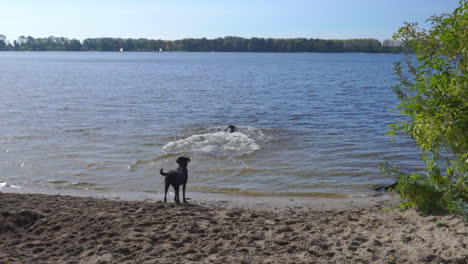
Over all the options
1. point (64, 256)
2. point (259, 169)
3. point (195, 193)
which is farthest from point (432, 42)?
point (259, 169)

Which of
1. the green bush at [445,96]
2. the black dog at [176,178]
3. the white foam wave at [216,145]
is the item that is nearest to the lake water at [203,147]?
the white foam wave at [216,145]

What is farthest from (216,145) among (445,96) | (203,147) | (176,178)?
(445,96)

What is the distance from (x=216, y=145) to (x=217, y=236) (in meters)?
9.56

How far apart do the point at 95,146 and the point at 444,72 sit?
13441 mm

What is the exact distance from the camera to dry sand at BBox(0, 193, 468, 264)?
626cm

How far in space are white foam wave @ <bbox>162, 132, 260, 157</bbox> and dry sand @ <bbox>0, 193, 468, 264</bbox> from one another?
6.85m

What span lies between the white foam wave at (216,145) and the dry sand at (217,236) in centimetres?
685

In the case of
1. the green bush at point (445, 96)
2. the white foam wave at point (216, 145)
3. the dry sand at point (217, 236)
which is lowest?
the white foam wave at point (216, 145)

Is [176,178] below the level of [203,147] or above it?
above

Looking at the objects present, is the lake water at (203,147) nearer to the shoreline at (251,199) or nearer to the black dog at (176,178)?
the shoreline at (251,199)

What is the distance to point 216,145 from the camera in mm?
16562

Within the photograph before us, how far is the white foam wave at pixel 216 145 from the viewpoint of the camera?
618 inches

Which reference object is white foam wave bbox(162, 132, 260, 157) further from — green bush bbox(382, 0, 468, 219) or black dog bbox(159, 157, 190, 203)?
green bush bbox(382, 0, 468, 219)

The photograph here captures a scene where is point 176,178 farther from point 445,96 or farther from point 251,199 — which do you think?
point 445,96
